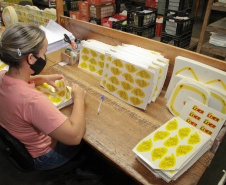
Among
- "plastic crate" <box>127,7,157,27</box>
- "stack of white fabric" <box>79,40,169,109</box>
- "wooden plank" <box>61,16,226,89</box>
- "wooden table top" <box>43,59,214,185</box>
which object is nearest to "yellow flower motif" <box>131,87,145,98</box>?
"stack of white fabric" <box>79,40,169,109</box>

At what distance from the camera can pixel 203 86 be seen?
1174 mm

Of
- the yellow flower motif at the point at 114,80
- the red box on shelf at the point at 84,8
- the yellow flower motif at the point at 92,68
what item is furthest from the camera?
the red box on shelf at the point at 84,8

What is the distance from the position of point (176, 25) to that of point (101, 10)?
62.1 inches

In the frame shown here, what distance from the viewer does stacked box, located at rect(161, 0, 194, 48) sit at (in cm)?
259

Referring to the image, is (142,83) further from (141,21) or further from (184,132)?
(141,21)

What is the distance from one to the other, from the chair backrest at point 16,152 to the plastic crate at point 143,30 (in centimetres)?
239

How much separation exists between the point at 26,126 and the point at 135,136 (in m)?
0.61

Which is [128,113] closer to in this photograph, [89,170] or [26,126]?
[26,126]

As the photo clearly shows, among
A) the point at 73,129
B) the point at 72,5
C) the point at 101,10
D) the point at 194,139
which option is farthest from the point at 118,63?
the point at 72,5

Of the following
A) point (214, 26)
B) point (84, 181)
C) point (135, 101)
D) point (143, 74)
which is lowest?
point (84, 181)

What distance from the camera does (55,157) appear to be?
4.00 feet

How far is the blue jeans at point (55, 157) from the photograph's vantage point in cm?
119

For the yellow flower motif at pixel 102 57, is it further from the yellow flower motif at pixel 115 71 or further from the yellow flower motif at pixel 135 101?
the yellow flower motif at pixel 135 101

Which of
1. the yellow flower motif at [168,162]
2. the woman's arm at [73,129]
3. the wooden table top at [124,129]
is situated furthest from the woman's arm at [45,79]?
the yellow flower motif at [168,162]
